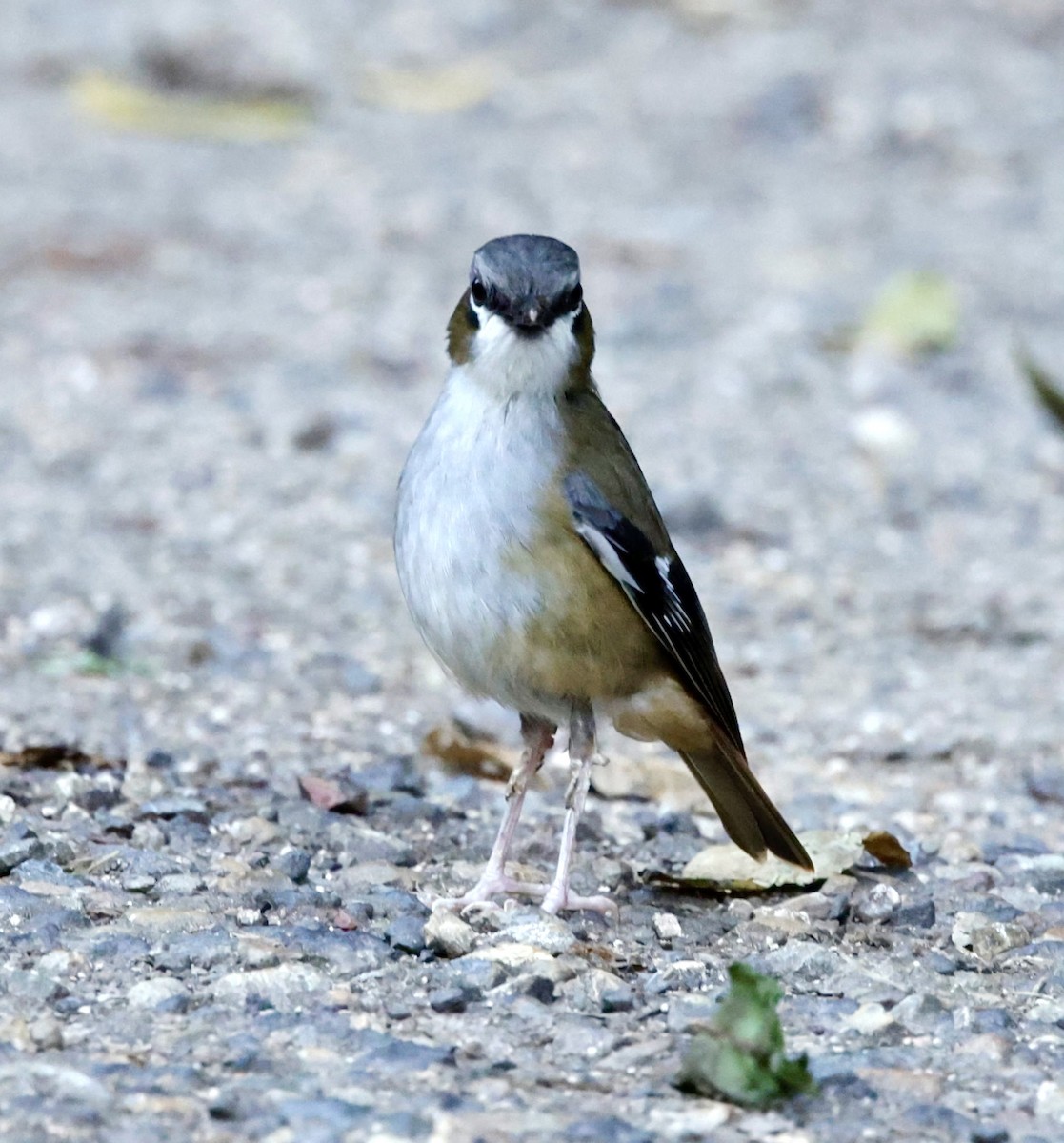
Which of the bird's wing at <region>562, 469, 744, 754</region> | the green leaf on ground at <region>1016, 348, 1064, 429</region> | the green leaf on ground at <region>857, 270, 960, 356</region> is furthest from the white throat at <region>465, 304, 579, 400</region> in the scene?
the green leaf on ground at <region>857, 270, 960, 356</region>

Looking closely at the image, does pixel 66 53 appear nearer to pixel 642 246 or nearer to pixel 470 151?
pixel 470 151

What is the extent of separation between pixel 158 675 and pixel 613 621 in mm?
2559

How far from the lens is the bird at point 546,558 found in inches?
187

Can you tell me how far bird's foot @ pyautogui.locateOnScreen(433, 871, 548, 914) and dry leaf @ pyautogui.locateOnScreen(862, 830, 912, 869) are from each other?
881 mm

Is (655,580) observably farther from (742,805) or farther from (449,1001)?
(449,1001)

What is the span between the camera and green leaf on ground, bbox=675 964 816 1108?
145 inches

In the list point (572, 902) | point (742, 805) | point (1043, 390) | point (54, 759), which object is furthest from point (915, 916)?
point (1043, 390)

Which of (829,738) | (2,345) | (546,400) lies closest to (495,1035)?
(546,400)

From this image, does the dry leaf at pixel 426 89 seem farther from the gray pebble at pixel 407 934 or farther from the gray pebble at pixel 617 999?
the gray pebble at pixel 617 999

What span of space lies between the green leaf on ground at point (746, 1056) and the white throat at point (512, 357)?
1.73 metres

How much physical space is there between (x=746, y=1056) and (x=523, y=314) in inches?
76.0

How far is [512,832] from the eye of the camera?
509 centimetres

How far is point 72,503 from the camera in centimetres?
848

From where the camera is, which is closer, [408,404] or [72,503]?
Result: [72,503]
